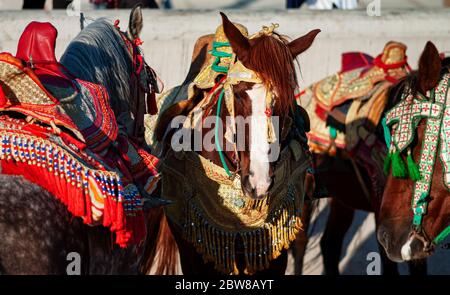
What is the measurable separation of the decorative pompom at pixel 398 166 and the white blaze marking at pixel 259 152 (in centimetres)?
84

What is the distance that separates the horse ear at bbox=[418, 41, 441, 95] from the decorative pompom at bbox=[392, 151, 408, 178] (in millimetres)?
318

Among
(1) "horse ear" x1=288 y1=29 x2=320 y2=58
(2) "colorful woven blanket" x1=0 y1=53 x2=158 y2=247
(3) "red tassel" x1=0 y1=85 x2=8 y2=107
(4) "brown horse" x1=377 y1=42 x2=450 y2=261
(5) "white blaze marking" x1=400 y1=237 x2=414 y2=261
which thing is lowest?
(5) "white blaze marking" x1=400 y1=237 x2=414 y2=261

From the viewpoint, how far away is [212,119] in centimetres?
486

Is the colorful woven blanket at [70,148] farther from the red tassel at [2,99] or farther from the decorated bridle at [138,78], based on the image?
the decorated bridle at [138,78]

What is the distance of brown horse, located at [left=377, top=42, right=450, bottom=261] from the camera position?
4840 mm

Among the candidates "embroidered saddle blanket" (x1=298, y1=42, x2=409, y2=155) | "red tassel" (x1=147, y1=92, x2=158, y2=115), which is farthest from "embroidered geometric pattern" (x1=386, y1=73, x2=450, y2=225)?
"embroidered saddle blanket" (x1=298, y1=42, x2=409, y2=155)

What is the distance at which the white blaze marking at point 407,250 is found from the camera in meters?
4.87

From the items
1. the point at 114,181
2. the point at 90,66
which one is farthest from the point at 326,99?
the point at 114,181

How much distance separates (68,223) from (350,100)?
324 cm

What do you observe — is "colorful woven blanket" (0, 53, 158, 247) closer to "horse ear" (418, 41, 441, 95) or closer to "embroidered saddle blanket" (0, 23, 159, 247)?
"embroidered saddle blanket" (0, 23, 159, 247)

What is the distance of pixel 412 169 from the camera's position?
4871 millimetres

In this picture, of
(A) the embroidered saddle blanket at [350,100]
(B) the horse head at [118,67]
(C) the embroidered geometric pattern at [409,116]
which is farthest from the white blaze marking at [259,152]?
(A) the embroidered saddle blanket at [350,100]

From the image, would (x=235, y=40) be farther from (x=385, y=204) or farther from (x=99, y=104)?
(x=385, y=204)
